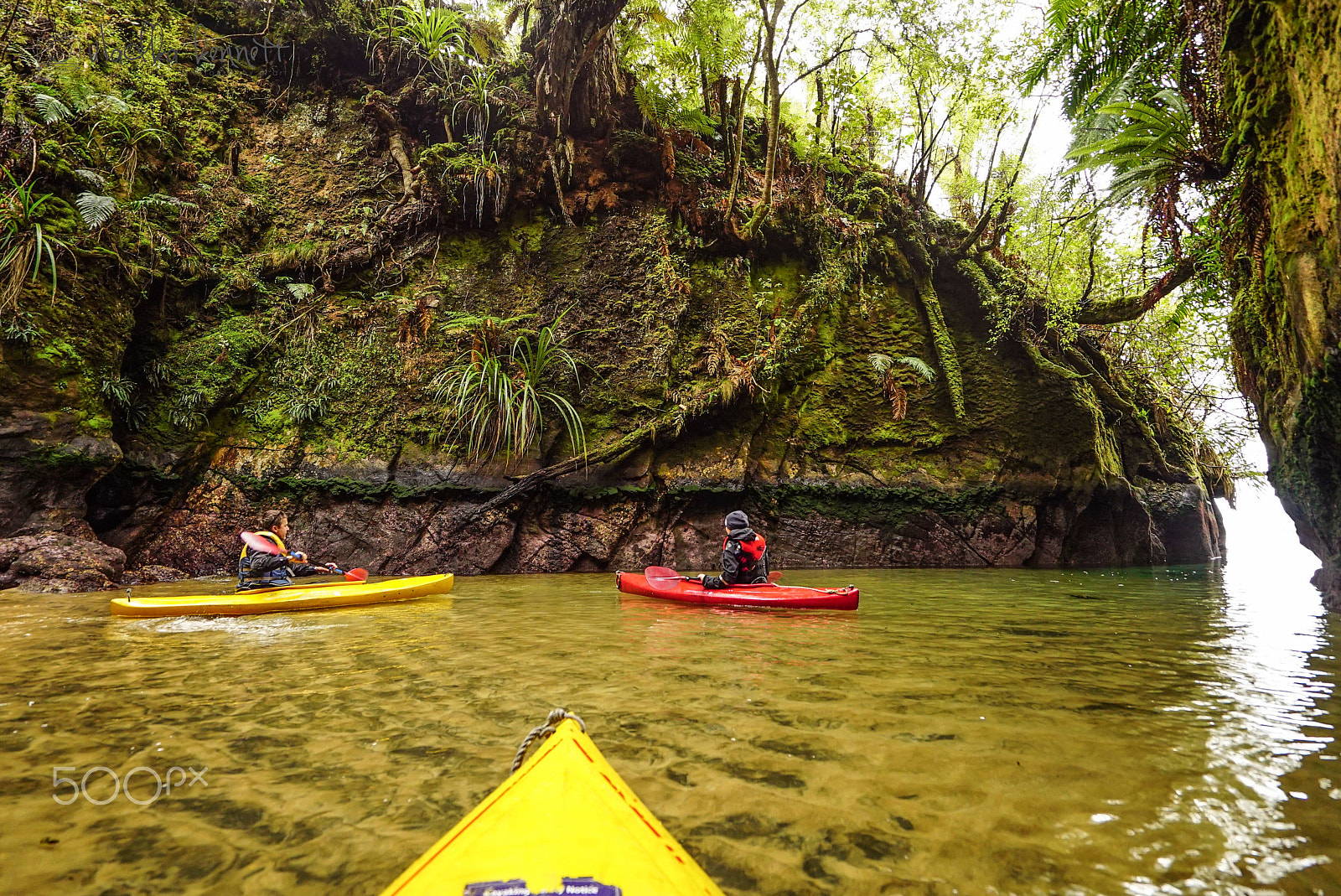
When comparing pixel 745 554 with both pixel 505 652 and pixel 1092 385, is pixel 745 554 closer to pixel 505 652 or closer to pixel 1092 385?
pixel 505 652

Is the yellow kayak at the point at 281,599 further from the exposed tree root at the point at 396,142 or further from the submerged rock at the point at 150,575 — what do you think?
the exposed tree root at the point at 396,142

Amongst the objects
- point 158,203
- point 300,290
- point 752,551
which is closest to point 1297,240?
point 752,551

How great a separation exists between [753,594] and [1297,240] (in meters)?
5.80

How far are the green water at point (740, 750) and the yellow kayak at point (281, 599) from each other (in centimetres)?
57

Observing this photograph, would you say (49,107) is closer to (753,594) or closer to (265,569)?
(265,569)

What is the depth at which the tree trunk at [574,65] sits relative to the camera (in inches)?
368

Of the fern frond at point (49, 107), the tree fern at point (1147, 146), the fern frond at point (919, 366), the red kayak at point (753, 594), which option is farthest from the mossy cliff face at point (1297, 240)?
the fern frond at point (49, 107)

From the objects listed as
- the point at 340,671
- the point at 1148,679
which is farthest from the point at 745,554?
the point at 340,671

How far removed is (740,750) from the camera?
233 cm

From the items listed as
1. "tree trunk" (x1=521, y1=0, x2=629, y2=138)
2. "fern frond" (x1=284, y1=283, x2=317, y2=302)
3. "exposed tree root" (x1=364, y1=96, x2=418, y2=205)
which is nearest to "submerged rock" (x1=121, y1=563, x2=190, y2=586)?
"fern frond" (x1=284, y1=283, x2=317, y2=302)

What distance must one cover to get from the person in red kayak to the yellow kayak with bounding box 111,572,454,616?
3.51 meters

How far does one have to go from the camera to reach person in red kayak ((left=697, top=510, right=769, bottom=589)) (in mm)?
6715

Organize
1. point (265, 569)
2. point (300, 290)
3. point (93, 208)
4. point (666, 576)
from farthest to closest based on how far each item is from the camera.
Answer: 1. point (300, 290)
2. point (93, 208)
3. point (666, 576)
4. point (265, 569)

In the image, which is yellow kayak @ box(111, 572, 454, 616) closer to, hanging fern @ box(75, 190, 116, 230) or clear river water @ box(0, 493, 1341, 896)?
clear river water @ box(0, 493, 1341, 896)
